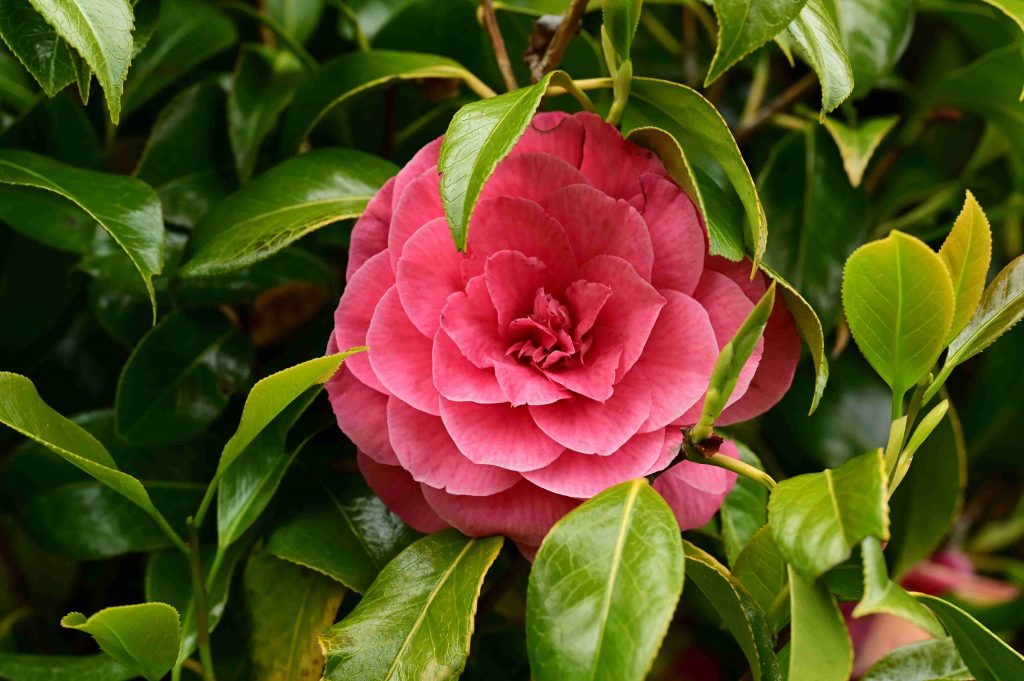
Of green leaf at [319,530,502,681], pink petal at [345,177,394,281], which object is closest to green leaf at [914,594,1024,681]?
green leaf at [319,530,502,681]

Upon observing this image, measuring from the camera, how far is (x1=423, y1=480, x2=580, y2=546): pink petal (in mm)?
449

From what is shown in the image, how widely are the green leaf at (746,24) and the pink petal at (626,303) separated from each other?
0.34ft

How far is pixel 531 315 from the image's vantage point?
476 millimetres

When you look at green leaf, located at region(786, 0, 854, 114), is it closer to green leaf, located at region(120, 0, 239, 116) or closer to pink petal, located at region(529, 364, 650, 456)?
pink petal, located at region(529, 364, 650, 456)

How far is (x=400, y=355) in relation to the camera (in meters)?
0.46

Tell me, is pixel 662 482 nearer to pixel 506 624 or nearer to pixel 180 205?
pixel 506 624

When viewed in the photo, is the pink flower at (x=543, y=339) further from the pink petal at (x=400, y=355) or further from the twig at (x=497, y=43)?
the twig at (x=497, y=43)

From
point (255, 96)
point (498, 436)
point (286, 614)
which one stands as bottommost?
point (286, 614)

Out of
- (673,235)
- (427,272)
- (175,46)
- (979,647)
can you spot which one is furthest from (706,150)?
(175,46)

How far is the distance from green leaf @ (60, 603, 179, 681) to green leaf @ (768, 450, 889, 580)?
27 centimetres

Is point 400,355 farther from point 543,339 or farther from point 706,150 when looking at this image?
point 706,150

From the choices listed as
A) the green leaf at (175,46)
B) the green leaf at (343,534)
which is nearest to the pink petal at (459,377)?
the green leaf at (343,534)

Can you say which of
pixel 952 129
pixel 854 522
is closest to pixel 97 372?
pixel 854 522

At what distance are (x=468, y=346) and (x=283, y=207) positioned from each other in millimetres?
146
